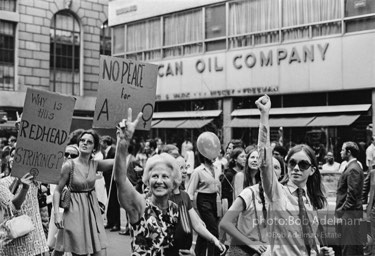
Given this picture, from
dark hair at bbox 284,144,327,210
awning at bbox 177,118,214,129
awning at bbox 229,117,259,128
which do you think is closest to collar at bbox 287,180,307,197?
dark hair at bbox 284,144,327,210

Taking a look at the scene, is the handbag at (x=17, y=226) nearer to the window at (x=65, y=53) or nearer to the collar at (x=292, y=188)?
the collar at (x=292, y=188)

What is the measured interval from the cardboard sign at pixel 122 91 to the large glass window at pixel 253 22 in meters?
16.4

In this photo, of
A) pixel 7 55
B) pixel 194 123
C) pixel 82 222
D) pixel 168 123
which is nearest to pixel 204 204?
pixel 82 222

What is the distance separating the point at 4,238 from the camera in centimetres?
531

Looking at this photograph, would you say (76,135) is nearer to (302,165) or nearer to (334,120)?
(302,165)

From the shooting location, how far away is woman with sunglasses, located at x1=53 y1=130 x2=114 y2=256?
6441mm

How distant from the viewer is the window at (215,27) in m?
23.3

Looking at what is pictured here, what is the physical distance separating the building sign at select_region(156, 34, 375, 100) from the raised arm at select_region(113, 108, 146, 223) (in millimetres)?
16015

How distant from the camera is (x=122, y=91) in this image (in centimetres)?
541

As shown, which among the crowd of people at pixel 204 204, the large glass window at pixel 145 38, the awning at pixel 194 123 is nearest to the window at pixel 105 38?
the large glass window at pixel 145 38

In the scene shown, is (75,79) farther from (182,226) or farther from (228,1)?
(182,226)

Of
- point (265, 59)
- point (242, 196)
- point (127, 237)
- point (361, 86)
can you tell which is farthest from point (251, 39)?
point (242, 196)

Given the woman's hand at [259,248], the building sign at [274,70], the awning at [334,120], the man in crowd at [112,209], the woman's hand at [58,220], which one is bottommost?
the man in crowd at [112,209]

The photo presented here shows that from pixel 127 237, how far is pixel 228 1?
14.5m
